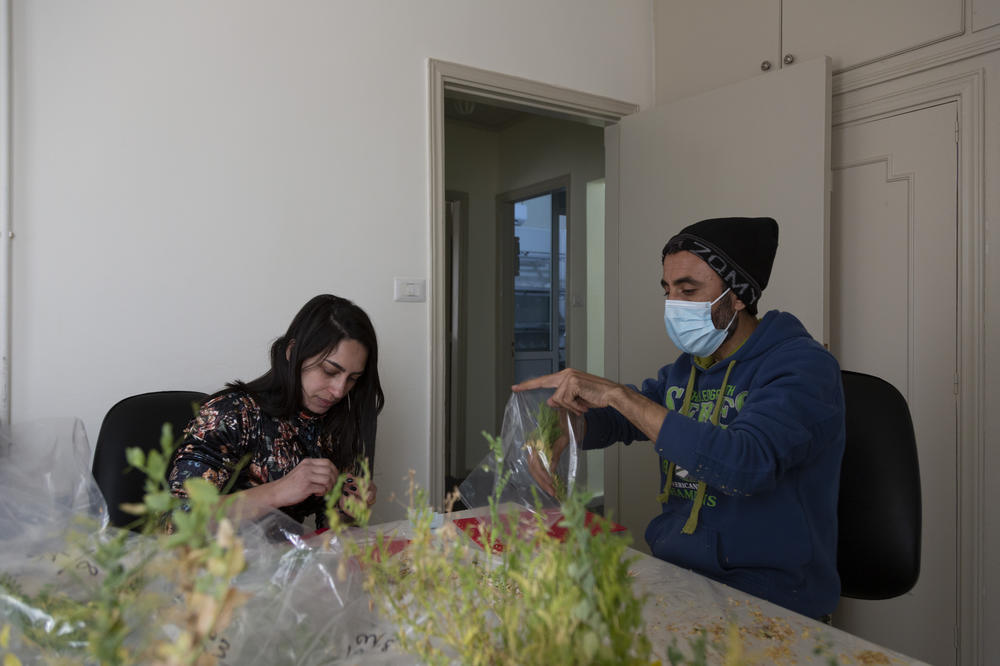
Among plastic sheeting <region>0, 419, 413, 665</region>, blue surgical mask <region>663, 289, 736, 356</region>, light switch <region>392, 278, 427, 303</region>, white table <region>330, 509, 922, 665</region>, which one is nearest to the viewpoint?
plastic sheeting <region>0, 419, 413, 665</region>

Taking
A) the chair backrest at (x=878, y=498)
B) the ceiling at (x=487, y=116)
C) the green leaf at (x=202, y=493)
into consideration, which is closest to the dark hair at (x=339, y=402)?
the chair backrest at (x=878, y=498)

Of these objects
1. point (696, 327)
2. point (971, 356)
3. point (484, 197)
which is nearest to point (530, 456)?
point (696, 327)

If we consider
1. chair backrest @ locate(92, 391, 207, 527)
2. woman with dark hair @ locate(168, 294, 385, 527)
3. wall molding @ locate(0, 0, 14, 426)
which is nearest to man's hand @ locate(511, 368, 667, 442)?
woman with dark hair @ locate(168, 294, 385, 527)

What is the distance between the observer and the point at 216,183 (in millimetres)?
2174

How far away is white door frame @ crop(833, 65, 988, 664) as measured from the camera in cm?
206

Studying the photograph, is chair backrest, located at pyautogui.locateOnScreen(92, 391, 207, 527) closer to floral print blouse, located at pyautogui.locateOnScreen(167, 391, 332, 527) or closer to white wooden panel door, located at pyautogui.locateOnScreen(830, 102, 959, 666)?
floral print blouse, located at pyautogui.locateOnScreen(167, 391, 332, 527)

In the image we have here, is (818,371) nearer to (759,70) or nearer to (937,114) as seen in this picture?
(937,114)

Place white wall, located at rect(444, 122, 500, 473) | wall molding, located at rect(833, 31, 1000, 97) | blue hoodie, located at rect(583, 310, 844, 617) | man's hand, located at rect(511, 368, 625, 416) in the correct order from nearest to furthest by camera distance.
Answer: blue hoodie, located at rect(583, 310, 844, 617) → man's hand, located at rect(511, 368, 625, 416) → wall molding, located at rect(833, 31, 1000, 97) → white wall, located at rect(444, 122, 500, 473)

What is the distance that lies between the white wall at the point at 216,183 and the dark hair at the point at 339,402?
583 millimetres

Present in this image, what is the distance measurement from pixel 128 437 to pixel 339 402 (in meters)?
0.55

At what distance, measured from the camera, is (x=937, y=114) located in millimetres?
2172

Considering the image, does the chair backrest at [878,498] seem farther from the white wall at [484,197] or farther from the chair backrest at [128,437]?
the white wall at [484,197]

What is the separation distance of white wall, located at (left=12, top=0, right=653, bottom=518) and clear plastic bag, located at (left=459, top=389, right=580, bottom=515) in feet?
3.26

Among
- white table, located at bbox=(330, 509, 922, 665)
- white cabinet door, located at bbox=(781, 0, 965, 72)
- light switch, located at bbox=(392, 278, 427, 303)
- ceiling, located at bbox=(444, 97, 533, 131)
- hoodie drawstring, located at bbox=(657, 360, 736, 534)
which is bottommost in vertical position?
white table, located at bbox=(330, 509, 922, 665)
